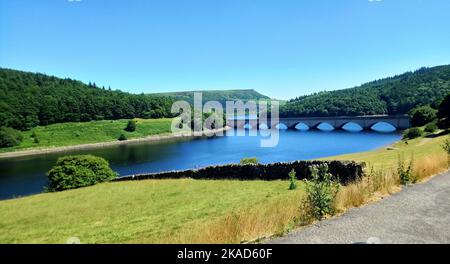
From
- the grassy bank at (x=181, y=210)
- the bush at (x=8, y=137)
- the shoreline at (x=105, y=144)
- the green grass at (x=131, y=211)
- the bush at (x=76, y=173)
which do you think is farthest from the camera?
the bush at (x=8, y=137)

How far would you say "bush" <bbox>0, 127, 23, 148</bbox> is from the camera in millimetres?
121562

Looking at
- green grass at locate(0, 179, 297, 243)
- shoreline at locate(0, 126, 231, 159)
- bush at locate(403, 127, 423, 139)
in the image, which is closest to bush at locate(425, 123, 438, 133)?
bush at locate(403, 127, 423, 139)

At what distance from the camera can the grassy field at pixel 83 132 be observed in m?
131

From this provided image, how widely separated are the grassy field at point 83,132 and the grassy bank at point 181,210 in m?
104

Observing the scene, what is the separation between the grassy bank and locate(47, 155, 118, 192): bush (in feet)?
29.1

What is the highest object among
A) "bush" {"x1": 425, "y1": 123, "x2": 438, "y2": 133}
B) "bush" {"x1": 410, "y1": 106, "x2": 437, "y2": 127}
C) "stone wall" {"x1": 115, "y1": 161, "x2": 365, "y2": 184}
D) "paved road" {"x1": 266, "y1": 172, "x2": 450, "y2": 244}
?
"bush" {"x1": 410, "y1": 106, "x2": 437, "y2": 127}

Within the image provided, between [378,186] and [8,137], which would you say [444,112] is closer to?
[378,186]

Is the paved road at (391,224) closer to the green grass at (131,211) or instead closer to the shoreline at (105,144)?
the green grass at (131,211)

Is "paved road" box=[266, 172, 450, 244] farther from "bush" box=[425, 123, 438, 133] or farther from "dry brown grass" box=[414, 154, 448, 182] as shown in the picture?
"bush" box=[425, 123, 438, 133]

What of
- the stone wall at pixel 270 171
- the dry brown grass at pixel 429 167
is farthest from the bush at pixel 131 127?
the dry brown grass at pixel 429 167

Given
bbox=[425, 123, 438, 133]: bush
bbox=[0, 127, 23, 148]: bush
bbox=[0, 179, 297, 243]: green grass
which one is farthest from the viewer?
bbox=[0, 127, 23, 148]: bush
